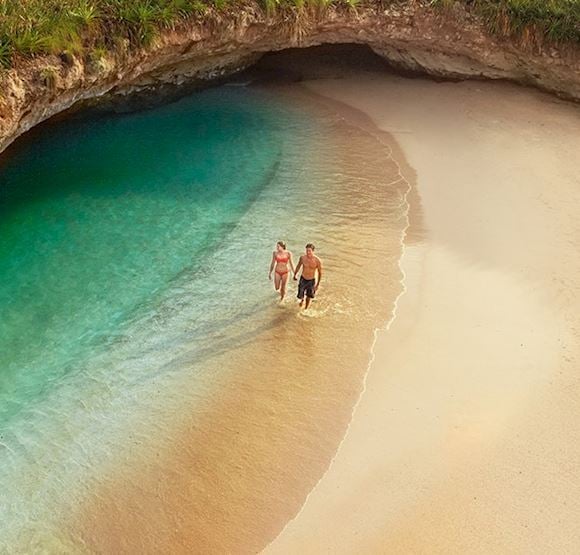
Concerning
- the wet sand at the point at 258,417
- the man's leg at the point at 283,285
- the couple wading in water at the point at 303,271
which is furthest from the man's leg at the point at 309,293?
the man's leg at the point at 283,285

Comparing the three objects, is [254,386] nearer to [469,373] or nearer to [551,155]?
[469,373]

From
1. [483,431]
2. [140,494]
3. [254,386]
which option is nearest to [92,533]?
[140,494]

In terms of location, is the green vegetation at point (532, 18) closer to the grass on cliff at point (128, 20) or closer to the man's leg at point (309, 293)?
the grass on cliff at point (128, 20)

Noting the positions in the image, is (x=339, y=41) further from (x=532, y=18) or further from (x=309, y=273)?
(x=309, y=273)

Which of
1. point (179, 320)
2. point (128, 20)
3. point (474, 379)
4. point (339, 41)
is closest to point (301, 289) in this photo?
point (179, 320)

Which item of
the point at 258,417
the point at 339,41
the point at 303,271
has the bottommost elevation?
the point at 258,417

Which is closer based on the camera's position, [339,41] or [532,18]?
[532,18]
